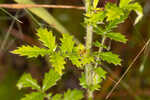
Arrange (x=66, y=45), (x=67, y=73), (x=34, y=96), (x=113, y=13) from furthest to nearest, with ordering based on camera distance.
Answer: (x=67, y=73) < (x=34, y=96) < (x=66, y=45) < (x=113, y=13)

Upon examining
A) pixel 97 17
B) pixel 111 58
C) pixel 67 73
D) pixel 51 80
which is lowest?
pixel 67 73

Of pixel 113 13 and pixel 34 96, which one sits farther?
pixel 34 96

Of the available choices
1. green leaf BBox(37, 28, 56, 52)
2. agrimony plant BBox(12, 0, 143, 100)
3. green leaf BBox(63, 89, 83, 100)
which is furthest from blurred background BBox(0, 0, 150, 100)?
green leaf BBox(37, 28, 56, 52)

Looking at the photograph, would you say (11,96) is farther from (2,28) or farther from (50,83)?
(50,83)

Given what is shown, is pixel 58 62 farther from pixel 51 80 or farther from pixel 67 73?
pixel 67 73

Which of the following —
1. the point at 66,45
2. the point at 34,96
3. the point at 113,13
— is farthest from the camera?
the point at 34,96

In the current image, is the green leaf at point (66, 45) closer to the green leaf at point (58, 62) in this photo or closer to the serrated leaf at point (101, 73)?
the green leaf at point (58, 62)

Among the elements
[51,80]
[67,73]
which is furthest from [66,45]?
[67,73]

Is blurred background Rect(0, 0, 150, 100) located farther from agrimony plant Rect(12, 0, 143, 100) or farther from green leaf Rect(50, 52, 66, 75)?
green leaf Rect(50, 52, 66, 75)

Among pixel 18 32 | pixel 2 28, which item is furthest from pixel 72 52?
pixel 2 28
